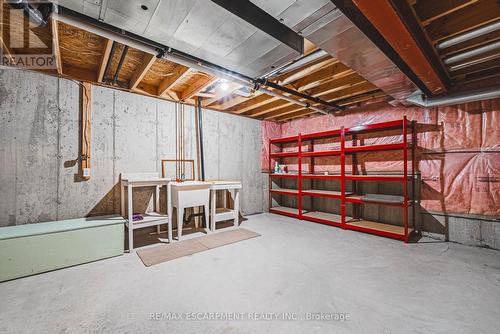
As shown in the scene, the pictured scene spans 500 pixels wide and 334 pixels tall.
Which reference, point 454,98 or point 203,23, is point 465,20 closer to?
point 454,98

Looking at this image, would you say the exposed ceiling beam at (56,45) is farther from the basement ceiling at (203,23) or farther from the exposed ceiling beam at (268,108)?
the exposed ceiling beam at (268,108)

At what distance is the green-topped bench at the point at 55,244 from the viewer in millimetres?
1962

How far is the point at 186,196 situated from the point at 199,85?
172cm

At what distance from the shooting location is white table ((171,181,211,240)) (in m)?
3.06

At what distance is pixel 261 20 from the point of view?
1.64 m

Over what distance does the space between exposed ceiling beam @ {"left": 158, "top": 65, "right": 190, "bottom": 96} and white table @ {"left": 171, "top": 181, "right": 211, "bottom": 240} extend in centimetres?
149

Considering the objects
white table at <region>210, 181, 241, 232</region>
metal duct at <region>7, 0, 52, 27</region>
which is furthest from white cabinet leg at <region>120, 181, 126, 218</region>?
metal duct at <region>7, 0, 52, 27</region>

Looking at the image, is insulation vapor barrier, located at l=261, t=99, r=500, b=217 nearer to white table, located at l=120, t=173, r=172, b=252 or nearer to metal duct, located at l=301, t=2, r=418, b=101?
metal duct, located at l=301, t=2, r=418, b=101

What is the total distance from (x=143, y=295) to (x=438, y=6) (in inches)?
135

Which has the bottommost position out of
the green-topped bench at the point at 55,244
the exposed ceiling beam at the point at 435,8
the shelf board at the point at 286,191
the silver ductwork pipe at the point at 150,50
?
the green-topped bench at the point at 55,244

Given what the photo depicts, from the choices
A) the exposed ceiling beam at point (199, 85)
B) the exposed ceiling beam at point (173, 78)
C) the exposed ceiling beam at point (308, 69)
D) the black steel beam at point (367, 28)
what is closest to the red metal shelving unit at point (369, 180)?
the black steel beam at point (367, 28)

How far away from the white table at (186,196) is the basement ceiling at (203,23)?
1.86 meters

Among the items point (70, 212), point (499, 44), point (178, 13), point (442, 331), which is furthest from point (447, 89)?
point (70, 212)

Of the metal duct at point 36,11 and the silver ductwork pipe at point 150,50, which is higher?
the silver ductwork pipe at point 150,50
